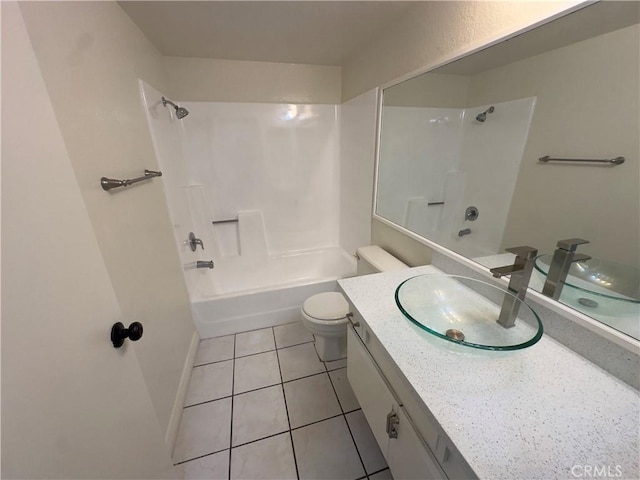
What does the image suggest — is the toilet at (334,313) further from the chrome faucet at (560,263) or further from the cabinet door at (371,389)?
the chrome faucet at (560,263)

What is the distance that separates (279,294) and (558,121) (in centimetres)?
187

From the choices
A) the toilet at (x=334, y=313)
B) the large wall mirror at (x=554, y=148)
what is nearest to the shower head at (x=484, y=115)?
the large wall mirror at (x=554, y=148)

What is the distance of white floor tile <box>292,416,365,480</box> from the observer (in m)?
1.18

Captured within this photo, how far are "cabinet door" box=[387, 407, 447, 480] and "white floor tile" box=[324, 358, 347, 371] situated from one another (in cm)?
80

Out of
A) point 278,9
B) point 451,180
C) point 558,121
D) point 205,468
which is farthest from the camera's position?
point 451,180

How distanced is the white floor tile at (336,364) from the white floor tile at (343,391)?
1.2 inches

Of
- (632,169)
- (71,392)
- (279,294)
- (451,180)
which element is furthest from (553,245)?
(279,294)

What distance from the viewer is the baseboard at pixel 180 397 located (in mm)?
1290

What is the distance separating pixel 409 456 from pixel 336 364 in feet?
3.22

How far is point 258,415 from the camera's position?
1.44m

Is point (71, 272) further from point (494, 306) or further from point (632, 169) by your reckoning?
point (632, 169)

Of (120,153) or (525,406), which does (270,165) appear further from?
(525,406)

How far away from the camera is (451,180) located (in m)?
1.53

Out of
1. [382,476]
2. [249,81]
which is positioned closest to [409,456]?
[382,476]
